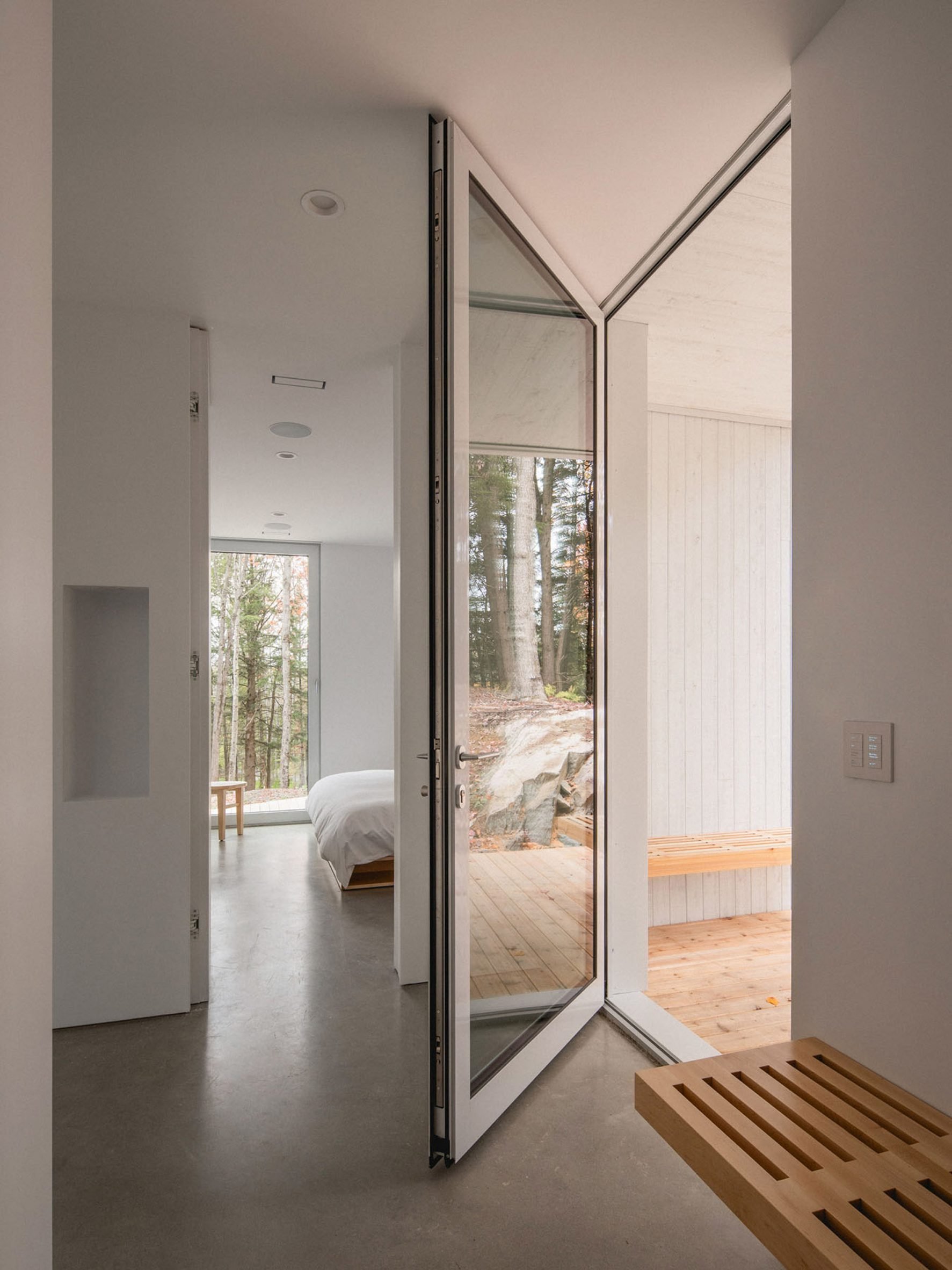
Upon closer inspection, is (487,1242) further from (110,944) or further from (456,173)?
(456,173)

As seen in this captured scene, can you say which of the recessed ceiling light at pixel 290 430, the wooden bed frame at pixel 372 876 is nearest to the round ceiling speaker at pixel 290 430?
the recessed ceiling light at pixel 290 430

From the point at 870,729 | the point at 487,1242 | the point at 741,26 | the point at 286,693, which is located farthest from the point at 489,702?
the point at 286,693

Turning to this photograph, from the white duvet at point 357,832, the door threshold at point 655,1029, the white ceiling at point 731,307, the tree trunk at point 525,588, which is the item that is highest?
the white ceiling at point 731,307

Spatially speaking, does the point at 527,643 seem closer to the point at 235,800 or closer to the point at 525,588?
the point at 525,588

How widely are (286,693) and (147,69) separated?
6.39m

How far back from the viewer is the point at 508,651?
7.91ft

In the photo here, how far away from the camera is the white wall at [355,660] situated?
25.6 ft

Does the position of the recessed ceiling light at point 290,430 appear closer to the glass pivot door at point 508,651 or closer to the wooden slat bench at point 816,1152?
the glass pivot door at point 508,651

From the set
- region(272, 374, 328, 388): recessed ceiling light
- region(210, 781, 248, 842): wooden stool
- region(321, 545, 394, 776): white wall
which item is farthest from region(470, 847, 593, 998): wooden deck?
region(321, 545, 394, 776): white wall

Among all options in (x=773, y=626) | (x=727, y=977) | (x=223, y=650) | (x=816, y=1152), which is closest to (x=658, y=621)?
(x=773, y=626)

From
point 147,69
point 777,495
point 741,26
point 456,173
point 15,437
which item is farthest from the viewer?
point 777,495

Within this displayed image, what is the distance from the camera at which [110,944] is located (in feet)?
9.78

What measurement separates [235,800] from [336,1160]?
18.9 ft

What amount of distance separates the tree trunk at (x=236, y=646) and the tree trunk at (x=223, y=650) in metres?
0.04
